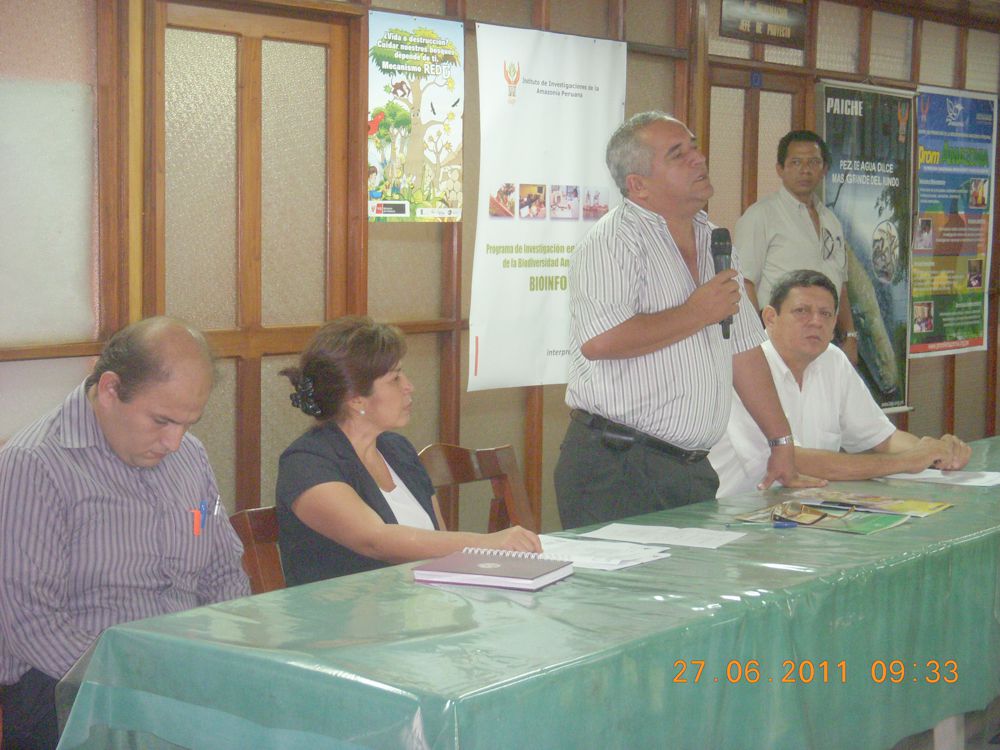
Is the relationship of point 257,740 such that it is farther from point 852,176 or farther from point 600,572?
point 852,176

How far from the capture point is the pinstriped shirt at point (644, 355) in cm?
298

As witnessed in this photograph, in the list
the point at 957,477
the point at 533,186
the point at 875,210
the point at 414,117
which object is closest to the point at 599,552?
the point at 957,477

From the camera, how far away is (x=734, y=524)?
2.60 metres

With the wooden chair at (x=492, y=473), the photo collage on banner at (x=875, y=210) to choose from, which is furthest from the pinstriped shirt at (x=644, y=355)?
the photo collage on banner at (x=875, y=210)

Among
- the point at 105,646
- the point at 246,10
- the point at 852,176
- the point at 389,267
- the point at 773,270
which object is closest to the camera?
the point at 105,646

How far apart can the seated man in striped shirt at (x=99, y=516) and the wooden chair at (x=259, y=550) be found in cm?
9

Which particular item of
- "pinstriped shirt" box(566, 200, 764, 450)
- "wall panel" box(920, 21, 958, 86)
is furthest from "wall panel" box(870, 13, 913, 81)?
"pinstriped shirt" box(566, 200, 764, 450)

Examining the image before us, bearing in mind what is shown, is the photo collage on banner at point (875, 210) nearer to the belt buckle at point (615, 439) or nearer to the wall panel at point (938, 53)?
the wall panel at point (938, 53)

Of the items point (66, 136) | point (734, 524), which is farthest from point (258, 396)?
point (734, 524)

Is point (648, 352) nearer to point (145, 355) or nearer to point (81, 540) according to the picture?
point (145, 355)

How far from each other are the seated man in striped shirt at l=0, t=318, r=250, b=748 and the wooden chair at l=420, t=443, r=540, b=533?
0.73m

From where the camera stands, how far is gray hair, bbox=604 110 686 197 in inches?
123

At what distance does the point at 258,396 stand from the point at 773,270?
2366 millimetres
